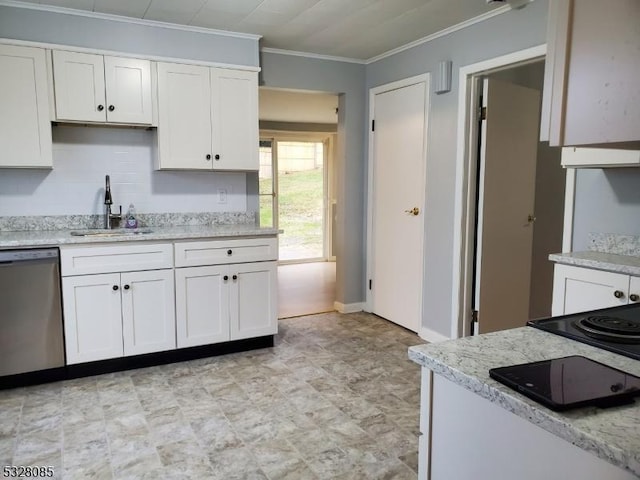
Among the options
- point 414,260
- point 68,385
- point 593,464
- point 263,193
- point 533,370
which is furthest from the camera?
point 263,193

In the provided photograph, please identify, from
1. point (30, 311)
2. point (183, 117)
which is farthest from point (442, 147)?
point (30, 311)

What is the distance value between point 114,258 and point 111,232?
353 millimetres

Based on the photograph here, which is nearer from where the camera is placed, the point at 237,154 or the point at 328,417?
the point at 328,417

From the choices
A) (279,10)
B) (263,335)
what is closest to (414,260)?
(263,335)

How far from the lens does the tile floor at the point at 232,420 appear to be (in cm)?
211

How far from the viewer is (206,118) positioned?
349 centimetres

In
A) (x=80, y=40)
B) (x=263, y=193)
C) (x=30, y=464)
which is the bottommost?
A: (x=30, y=464)

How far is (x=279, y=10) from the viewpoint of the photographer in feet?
10.1

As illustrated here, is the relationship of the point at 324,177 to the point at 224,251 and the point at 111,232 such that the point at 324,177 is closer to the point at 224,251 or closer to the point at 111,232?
the point at 224,251

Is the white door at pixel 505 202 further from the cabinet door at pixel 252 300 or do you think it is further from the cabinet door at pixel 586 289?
the cabinet door at pixel 252 300

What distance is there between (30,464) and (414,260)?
2.88m

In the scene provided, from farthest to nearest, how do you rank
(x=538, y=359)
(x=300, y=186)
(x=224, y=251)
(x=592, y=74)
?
(x=300, y=186) → (x=224, y=251) → (x=538, y=359) → (x=592, y=74)

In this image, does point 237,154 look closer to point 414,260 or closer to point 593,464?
point 414,260

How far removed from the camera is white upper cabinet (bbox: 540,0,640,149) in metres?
0.70
